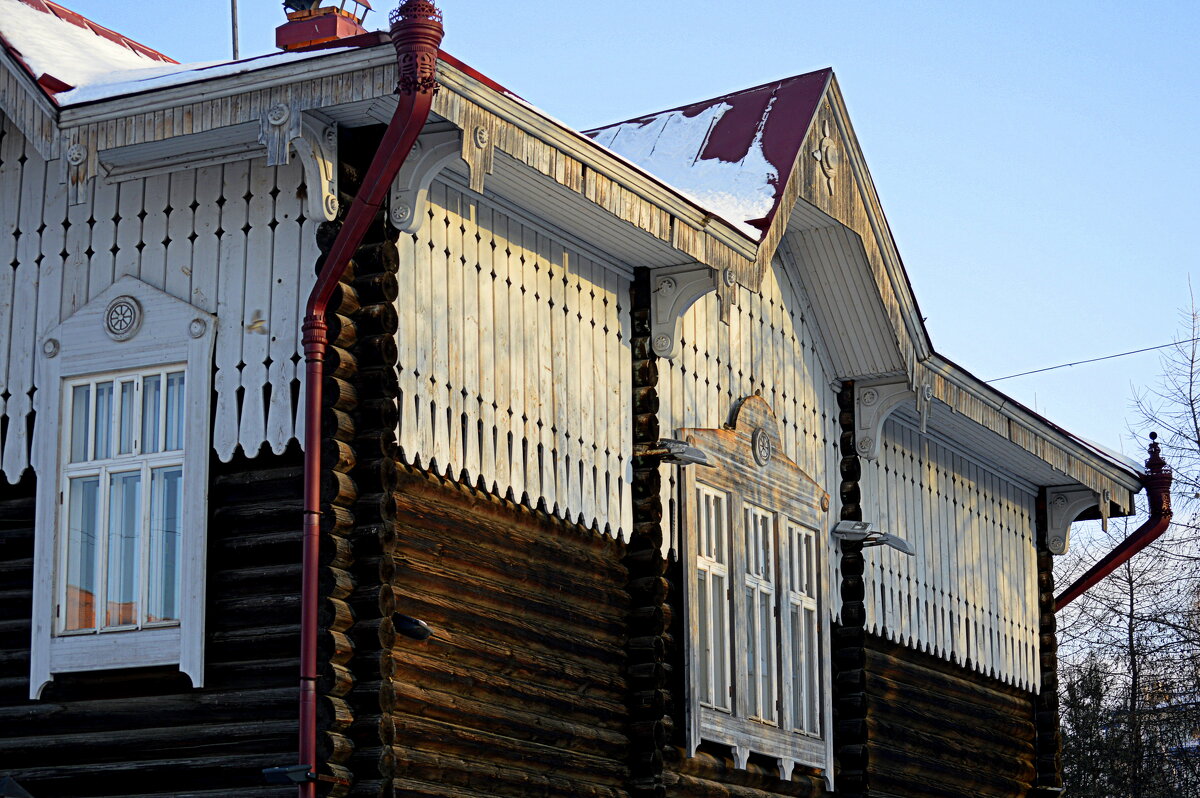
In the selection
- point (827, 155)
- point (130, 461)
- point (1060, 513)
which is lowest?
point (130, 461)

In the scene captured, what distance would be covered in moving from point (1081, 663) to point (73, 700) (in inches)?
1435

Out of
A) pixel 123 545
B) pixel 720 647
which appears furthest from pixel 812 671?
pixel 123 545

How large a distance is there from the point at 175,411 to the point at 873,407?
8275 mm

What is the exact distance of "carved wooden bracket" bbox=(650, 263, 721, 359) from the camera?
51.5 feet

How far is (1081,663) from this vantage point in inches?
1801

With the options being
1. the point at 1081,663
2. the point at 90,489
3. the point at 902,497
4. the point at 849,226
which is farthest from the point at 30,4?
the point at 1081,663

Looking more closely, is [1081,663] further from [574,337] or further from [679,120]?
[574,337]

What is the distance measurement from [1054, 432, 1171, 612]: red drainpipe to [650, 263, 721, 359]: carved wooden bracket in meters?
8.22

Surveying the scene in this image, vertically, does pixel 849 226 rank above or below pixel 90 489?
above

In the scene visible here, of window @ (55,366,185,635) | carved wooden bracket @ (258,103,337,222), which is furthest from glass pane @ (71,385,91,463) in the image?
carved wooden bracket @ (258,103,337,222)

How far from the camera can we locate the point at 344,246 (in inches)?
478

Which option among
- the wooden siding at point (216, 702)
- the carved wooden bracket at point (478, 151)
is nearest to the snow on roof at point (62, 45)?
the carved wooden bracket at point (478, 151)

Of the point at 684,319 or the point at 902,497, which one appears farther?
the point at 902,497

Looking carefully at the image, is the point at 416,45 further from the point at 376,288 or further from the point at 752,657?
the point at 752,657
